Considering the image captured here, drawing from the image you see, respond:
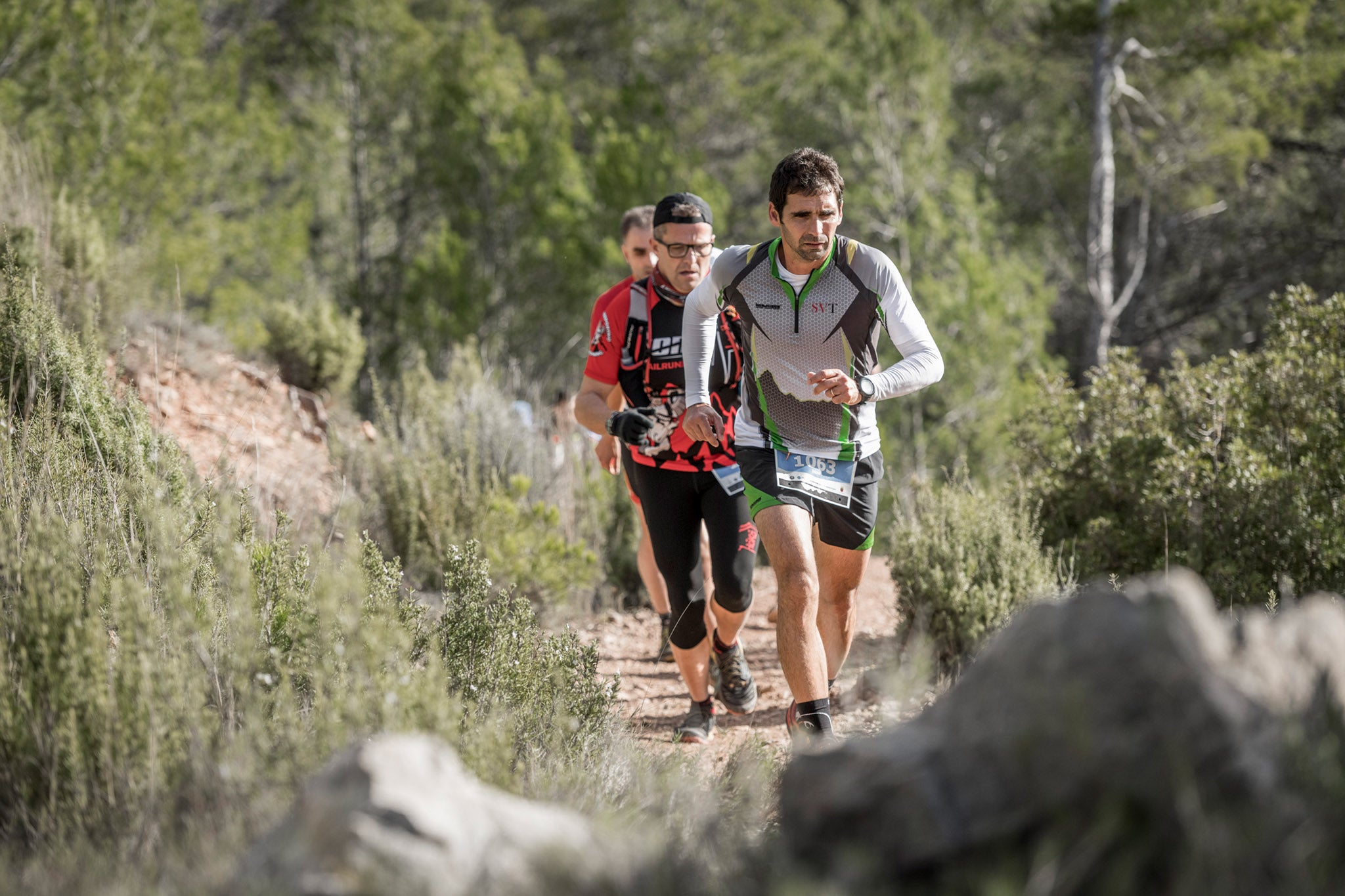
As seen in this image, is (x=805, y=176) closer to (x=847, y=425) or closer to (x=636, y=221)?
(x=847, y=425)

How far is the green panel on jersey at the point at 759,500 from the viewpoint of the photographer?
3525mm

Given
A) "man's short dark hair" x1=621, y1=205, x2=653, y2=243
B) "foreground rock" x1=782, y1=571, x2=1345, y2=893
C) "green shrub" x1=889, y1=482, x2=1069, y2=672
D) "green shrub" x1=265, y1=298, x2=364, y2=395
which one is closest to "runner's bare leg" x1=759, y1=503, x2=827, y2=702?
"green shrub" x1=889, y1=482, x2=1069, y2=672

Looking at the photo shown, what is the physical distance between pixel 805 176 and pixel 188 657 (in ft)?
7.70

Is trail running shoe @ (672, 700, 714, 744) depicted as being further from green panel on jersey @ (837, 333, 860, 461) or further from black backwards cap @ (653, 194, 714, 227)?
black backwards cap @ (653, 194, 714, 227)

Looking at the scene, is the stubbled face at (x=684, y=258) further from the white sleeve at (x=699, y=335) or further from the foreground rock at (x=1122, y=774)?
the foreground rock at (x=1122, y=774)

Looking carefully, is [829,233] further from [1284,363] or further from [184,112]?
[184,112]

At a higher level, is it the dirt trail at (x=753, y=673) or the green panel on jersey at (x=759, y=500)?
the green panel on jersey at (x=759, y=500)

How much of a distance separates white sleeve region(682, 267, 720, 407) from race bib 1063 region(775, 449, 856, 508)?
0.45m

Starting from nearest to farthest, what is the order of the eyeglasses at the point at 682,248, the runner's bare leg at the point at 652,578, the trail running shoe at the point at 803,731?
the trail running shoe at the point at 803,731 < the eyeglasses at the point at 682,248 < the runner's bare leg at the point at 652,578

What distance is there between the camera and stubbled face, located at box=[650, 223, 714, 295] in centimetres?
423

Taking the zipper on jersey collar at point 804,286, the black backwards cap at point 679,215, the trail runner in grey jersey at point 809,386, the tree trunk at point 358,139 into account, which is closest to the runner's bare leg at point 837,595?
the trail runner in grey jersey at point 809,386

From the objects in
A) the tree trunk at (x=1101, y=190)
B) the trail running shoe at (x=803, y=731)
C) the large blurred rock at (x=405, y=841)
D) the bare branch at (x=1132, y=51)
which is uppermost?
the bare branch at (x=1132, y=51)

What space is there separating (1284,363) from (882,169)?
28.4 ft

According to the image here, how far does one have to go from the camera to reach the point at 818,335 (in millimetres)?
3674
